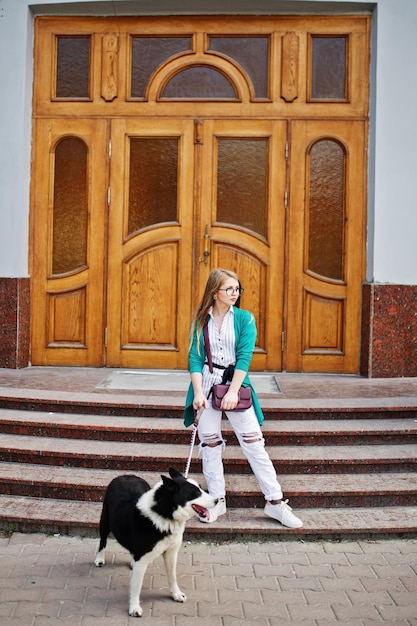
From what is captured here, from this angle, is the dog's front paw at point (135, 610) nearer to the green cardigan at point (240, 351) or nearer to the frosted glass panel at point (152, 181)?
the green cardigan at point (240, 351)

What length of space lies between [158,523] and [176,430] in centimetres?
182

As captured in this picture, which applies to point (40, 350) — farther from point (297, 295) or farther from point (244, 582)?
point (244, 582)

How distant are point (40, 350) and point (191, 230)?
190cm

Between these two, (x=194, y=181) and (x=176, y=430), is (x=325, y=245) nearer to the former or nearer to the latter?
(x=194, y=181)

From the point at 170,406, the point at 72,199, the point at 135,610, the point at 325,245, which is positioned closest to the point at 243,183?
the point at 325,245

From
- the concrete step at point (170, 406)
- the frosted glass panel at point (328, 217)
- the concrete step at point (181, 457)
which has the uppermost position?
the frosted glass panel at point (328, 217)

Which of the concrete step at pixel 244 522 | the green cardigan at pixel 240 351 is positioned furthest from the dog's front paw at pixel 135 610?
the green cardigan at pixel 240 351

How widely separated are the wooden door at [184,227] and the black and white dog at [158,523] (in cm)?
395

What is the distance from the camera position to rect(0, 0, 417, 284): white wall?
302 inches

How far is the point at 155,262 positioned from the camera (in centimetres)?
803

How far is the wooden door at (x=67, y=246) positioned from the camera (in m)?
8.05

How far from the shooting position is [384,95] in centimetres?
770

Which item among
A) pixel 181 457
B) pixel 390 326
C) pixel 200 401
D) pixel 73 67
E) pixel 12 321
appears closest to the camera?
pixel 200 401

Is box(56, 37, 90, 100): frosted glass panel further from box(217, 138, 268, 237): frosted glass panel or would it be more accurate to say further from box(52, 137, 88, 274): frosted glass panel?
box(217, 138, 268, 237): frosted glass panel
